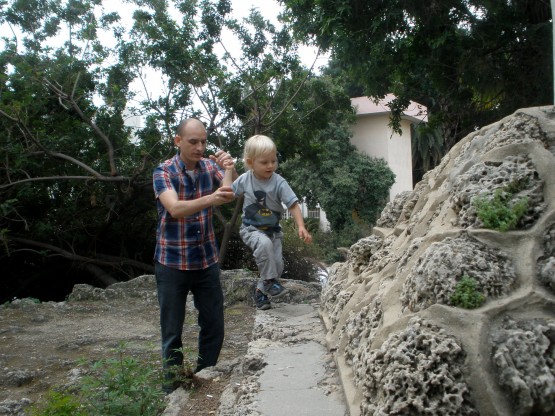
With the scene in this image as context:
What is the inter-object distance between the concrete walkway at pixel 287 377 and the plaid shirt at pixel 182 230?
0.66 m

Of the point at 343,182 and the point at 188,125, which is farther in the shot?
the point at 343,182

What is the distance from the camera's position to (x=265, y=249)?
517cm

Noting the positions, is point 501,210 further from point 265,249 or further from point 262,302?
point 262,302

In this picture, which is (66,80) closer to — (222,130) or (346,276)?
(222,130)

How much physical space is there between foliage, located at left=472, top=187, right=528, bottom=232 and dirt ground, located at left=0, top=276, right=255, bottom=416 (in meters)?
1.86

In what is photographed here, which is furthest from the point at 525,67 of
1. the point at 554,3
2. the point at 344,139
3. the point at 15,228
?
the point at 344,139

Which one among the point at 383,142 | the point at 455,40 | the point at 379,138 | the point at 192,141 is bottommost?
the point at 192,141

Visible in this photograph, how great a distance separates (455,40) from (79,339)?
5890 millimetres

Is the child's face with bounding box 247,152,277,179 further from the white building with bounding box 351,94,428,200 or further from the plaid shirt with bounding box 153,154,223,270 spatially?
the white building with bounding box 351,94,428,200

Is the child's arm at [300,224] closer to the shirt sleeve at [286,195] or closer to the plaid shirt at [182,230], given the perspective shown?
the shirt sleeve at [286,195]

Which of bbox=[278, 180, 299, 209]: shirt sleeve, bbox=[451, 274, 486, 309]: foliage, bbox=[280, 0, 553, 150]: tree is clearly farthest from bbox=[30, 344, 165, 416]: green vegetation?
bbox=[280, 0, 553, 150]: tree

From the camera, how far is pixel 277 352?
12.5 feet

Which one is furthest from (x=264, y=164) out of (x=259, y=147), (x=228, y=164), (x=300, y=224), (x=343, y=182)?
(x=343, y=182)

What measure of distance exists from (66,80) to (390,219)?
28.3 feet
